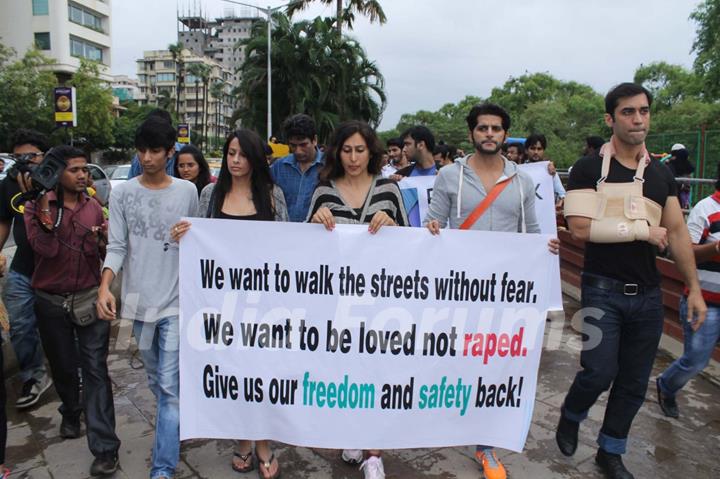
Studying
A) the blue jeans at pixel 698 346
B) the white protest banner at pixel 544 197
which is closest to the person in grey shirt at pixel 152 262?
the blue jeans at pixel 698 346

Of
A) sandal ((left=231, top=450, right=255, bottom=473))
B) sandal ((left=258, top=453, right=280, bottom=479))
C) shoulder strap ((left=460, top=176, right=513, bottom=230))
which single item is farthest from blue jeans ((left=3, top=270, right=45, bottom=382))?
shoulder strap ((left=460, top=176, right=513, bottom=230))

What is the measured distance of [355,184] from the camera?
3115mm

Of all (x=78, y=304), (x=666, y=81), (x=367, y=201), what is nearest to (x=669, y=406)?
(x=367, y=201)

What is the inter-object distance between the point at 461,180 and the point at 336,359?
1.19 metres

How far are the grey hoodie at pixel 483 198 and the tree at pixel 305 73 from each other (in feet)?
90.2

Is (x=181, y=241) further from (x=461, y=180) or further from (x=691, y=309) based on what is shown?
(x=691, y=309)

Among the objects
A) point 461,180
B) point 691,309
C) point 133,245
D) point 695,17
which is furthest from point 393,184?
point 695,17

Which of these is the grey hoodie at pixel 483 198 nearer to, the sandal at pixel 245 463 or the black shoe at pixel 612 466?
the black shoe at pixel 612 466

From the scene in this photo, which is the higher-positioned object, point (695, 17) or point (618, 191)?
point (695, 17)

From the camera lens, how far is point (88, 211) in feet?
10.8

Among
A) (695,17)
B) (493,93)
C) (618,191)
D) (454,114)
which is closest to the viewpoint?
(618,191)

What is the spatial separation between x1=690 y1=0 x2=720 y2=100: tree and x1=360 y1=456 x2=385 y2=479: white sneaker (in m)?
27.6

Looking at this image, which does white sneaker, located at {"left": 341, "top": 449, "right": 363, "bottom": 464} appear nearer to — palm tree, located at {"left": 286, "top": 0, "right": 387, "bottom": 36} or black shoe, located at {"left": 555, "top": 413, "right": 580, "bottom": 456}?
black shoe, located at {"left": 555, "top": 413, "right": 580, "bottom": 456}

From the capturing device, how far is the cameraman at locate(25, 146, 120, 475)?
121 inches
